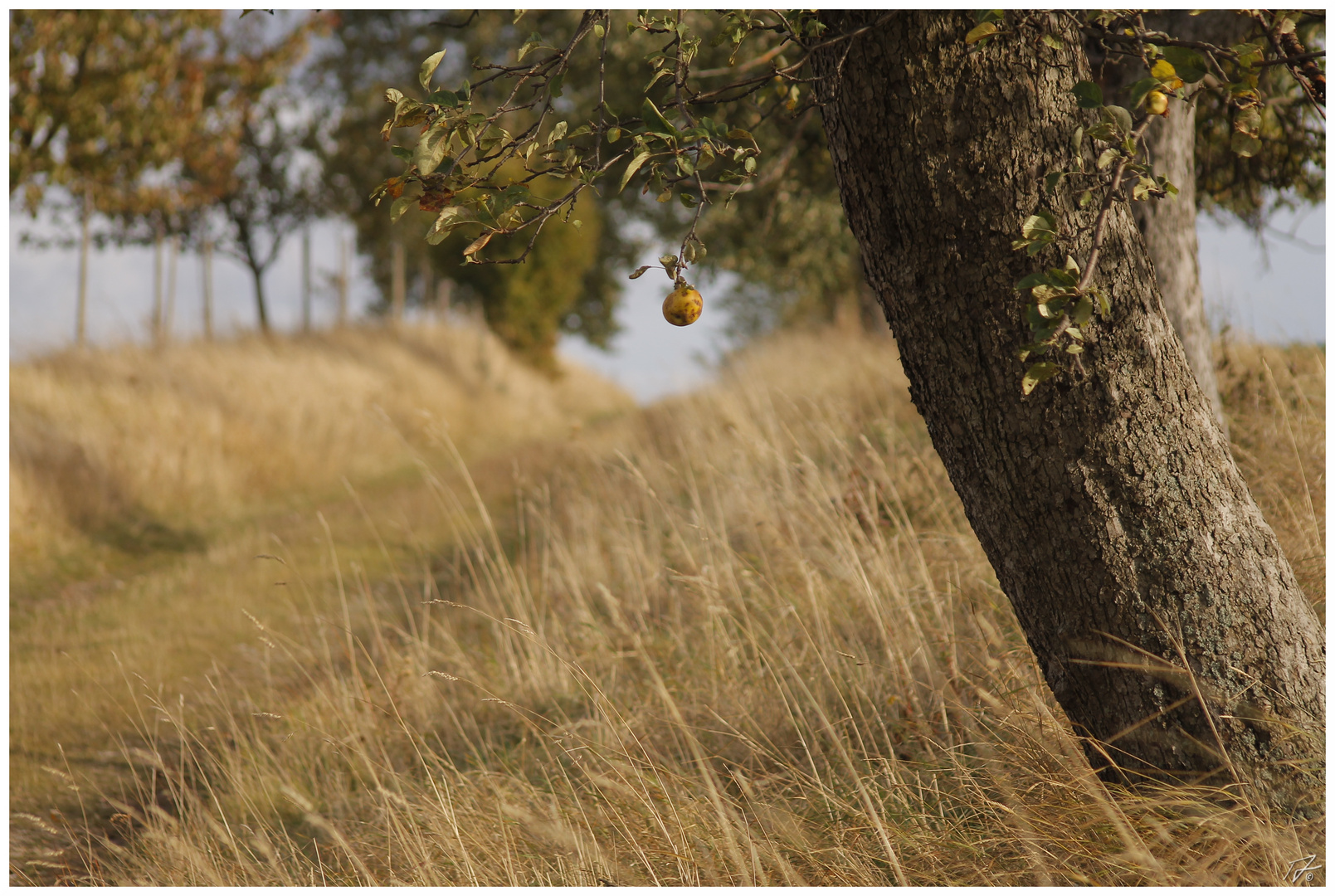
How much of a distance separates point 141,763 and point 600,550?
229 centimetres

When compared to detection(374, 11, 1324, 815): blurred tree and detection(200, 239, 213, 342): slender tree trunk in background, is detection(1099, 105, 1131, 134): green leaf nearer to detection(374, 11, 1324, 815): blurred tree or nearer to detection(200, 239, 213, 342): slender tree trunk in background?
detection(374, 11, 1324, 815): blurred tree

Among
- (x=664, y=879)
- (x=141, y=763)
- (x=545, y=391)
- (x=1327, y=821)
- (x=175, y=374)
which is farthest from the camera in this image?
(x=545, y=391)

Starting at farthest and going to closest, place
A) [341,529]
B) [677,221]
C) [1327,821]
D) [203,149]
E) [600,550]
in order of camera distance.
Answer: [677,221] → [203,149] → [341,529] → [600,550] → [1327,821]

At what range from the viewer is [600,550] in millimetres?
4523

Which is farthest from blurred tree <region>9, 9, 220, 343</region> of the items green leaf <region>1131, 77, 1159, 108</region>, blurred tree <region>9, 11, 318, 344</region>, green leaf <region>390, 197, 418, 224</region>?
green leaf <region>1131, 77, 1159, 108</region>

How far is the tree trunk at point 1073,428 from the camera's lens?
1.59 m

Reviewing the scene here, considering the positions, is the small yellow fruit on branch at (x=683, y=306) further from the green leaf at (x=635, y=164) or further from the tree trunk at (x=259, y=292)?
the tree trunk at (x=259, y=292)

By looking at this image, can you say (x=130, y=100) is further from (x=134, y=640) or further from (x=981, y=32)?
(x=981, y=32)

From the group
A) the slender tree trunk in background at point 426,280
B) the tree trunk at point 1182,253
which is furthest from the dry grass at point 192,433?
the slender tree trunk in background at point 426,280

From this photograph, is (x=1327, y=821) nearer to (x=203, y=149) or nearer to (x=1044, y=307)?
(x=1044, y=307)

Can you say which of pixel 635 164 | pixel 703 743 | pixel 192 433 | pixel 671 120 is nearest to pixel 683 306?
pixel 635 164

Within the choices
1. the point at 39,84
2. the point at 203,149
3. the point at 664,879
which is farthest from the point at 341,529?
the point at 203,149

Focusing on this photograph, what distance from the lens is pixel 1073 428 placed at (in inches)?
63.5

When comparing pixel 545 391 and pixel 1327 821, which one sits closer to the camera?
pixel 1327 821
